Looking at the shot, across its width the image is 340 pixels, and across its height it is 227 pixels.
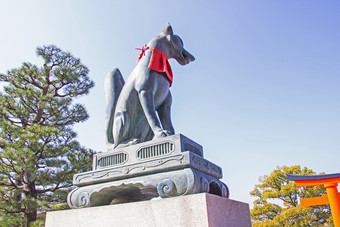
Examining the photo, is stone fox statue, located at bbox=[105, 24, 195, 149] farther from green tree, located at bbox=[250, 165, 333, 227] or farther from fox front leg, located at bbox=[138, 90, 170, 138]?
green tree, located at bbox=[250, 165, 333, 227]

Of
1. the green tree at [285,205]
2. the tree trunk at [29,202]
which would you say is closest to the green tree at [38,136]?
the tree trunk at [29,202]

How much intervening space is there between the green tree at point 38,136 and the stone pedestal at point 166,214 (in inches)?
255

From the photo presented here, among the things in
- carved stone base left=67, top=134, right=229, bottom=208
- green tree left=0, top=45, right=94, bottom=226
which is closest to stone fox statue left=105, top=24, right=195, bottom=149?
carved stone base left=67, top=134, right=229, bottom=208

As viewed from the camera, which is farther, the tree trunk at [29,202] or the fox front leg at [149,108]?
the tree trunk at [29,202]

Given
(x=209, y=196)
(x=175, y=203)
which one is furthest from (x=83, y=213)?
(x=209, y=196)

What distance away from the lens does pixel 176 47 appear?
3.55 metres

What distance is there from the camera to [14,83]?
398 inches

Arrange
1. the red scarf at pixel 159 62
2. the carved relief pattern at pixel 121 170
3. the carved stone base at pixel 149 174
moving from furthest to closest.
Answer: the red scarf at pixel 159 62 < the carved relief pattern at pixel 121 170 < the carved stone base at pixel 149 174

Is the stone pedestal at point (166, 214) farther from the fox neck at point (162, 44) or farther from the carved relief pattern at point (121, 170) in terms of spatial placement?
the fox neck at point (162, 44)

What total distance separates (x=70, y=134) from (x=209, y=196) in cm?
867

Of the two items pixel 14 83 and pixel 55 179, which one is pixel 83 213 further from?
pixel 14 83

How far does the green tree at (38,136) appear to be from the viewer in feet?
27.2

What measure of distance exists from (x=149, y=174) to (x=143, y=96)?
36.3 inches

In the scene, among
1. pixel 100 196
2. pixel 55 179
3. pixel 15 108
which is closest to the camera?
pixel 100 196
